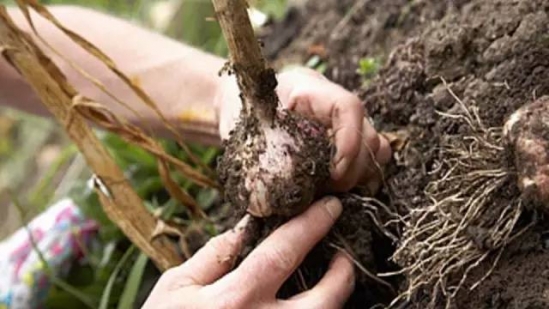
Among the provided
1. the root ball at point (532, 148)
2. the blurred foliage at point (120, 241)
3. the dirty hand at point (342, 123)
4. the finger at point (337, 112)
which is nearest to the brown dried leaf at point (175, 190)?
the blurred foliage at point (120, 241)

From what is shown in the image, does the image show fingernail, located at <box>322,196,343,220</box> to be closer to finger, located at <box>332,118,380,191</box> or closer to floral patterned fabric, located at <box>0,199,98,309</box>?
finger, located at <box>332,118,380,191</box>

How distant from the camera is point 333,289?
3.59ft

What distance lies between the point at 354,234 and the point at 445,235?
0.48ft

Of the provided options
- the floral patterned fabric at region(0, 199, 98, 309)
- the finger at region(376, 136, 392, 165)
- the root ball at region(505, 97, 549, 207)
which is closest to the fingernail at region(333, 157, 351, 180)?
the finger at region(376, 136, 392, 165)

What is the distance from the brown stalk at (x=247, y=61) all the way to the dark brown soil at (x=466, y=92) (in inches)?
7.6

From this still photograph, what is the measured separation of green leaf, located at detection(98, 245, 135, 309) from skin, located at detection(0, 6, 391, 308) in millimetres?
215

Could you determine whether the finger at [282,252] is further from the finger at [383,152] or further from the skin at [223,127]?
the finger at [383,152]

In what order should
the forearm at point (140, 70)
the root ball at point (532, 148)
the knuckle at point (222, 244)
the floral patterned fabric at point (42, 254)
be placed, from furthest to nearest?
the floral patterned fabric at point (42, 254)
the forearm at point (140, 70)
the knuckle at point (222, 244)
the root ball at point (532, 148)

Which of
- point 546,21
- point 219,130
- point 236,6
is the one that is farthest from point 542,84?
point 219,130

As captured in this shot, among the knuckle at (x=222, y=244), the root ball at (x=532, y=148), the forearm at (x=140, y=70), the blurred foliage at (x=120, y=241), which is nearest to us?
the root ball at (x=532, y=148)

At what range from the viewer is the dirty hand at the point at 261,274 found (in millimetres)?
1052

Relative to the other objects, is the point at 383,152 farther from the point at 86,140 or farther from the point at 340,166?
the point at 86,140

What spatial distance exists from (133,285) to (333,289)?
1.66 ft

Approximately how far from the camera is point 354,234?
116cm
